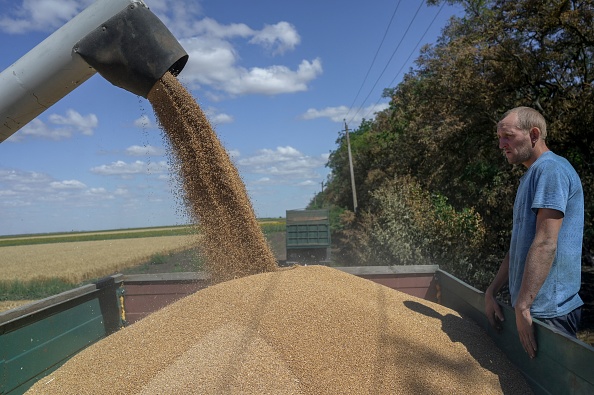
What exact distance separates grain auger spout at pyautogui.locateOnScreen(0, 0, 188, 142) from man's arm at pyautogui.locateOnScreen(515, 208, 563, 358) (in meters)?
2.25

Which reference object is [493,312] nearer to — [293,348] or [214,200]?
[293,348]

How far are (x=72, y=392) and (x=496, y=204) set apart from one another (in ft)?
30.2

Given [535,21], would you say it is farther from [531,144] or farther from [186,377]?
[186,377]

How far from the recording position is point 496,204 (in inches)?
396

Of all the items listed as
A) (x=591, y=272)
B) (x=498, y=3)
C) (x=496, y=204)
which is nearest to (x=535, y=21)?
(x=498, y=3)

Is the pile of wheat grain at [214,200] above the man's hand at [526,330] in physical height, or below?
above

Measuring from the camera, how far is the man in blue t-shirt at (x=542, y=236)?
2213 mm

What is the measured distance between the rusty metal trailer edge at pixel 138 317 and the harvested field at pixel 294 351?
119 millimetres

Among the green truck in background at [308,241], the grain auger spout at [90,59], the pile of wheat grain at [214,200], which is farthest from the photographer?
the green truck in background at [308,241]

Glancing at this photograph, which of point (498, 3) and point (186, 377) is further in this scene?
point (498, 3)

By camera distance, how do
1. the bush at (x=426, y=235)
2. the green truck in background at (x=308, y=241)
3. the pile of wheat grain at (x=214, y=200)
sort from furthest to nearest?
the green truck in background at (x=308, y=241) → the bush at (x=426, y=235) → the pile of wheat grain at (x=214, y=200)

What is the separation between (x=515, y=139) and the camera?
8.25 ft

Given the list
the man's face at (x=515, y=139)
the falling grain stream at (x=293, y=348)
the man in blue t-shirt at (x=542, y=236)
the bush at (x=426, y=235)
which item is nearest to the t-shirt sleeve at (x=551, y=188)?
the man in blue t-shirt at (x=542, y=236)

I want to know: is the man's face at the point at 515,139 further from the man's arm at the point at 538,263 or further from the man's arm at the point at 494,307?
the man's arm at the point at 494,307
